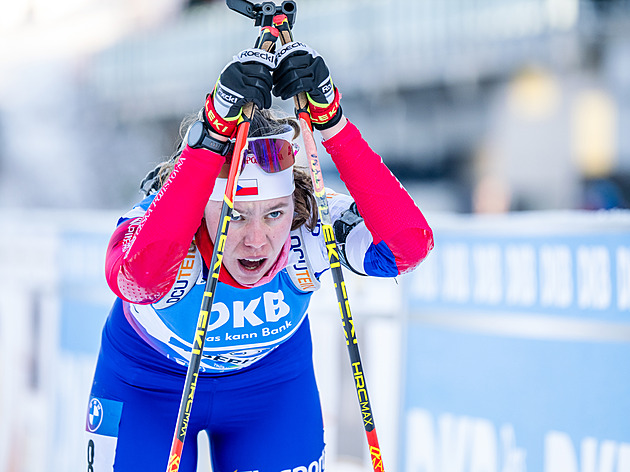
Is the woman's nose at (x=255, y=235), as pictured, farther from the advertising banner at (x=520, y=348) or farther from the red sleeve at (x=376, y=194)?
the advertising banner at (x=520, y=348)

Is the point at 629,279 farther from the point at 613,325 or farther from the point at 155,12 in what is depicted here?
the point at 155,12

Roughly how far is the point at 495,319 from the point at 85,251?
7.00 feet

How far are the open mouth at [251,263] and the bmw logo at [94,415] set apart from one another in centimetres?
55

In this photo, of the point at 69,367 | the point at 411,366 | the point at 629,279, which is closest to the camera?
the point at 629,279

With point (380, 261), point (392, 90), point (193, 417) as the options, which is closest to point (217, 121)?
point (380, 261)

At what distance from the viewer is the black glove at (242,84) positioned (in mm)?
1356

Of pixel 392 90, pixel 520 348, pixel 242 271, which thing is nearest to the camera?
pixel 242 271

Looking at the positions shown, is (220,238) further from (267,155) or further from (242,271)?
(267,155)

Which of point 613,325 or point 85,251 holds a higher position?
point 85,251

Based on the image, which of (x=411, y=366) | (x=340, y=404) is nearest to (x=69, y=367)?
(x=340, y=404)

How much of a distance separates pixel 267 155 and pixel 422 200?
33.7 ft

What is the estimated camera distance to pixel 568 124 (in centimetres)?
1005

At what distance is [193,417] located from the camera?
69.2 inches

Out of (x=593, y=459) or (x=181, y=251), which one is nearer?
(x=181, y=251)
